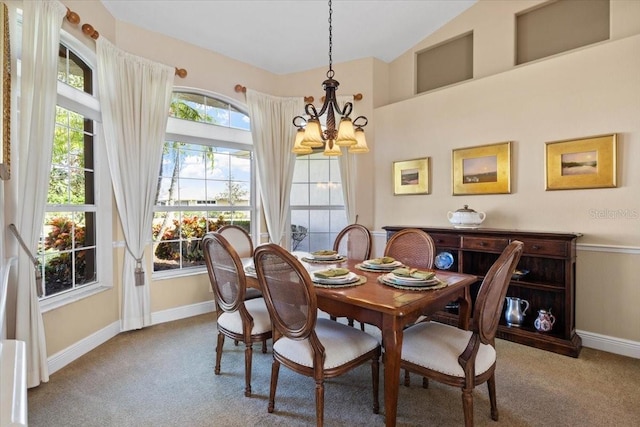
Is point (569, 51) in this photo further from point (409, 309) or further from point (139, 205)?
point (139, 205)

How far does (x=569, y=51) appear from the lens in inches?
122

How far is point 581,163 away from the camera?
9.71 feet

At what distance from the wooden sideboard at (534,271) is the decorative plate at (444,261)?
60mm

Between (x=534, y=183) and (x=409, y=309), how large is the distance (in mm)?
2406

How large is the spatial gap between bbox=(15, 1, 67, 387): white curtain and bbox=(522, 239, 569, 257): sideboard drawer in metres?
3.87

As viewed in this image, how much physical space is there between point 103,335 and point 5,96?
209cm

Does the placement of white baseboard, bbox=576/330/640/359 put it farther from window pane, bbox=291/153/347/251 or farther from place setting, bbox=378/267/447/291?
window pane, bbox=291/153/347/251

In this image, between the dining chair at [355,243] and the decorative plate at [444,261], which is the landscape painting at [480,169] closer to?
the decorative plate at [444,261]

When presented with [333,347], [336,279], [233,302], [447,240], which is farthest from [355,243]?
[333,347]

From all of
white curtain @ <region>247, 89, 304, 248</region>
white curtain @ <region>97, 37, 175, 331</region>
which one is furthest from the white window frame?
white curtain @ <region>247, 89, 304, 248</region>

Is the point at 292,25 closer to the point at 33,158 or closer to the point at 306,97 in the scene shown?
the point at 306,97

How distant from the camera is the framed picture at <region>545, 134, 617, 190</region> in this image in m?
2.83

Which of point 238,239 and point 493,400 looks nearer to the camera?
point 493,400

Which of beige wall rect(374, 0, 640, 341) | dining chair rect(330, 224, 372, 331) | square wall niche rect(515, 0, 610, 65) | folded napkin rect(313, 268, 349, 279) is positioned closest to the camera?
folded napkin rect(313, 268, 349, 279)
